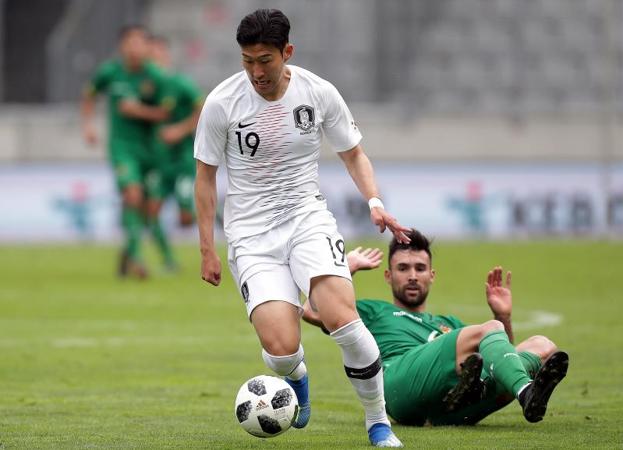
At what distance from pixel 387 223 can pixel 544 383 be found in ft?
3.38

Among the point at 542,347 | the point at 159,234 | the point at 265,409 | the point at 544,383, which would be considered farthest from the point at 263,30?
the point at 159,234

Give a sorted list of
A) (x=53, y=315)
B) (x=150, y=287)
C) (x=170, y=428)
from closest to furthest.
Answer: (x=170, y=428) → (x=53, y=315) → (x=150, y=287)

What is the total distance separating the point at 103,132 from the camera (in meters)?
26.2

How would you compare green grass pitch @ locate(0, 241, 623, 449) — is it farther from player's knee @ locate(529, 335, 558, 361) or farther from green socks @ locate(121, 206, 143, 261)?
green socks @ locate(121, 206, 143, 261)

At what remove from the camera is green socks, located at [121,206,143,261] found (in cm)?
1720

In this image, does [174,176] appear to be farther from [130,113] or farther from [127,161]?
[130,113]

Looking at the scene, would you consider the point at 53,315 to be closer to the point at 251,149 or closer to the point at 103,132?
the point at 251,149

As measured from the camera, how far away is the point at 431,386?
6.81 metres

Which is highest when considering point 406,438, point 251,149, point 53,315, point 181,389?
point 251,149

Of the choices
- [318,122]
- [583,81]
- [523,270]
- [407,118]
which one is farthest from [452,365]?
[583,81]

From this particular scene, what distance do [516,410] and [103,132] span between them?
1906 cm

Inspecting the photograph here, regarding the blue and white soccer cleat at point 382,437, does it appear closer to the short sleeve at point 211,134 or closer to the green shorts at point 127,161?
the short sleeve at point 211,134

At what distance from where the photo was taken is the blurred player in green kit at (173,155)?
685 inches

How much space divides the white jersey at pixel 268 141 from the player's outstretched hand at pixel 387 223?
1.22 ft
